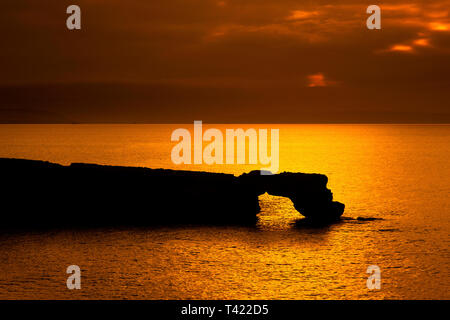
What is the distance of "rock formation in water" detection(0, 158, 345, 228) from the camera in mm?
39281

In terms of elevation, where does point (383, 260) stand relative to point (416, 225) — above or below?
below

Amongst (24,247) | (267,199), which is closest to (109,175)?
(24,247)

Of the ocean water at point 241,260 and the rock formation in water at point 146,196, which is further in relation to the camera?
the rock formation in water at point 146,196

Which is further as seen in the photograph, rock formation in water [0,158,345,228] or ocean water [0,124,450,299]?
rock formation in water [0,158,345,228]

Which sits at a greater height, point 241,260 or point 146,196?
point 146,196

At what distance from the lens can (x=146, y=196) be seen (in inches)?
1578

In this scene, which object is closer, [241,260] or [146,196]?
[241,260]

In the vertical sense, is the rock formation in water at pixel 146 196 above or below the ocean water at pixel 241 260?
above

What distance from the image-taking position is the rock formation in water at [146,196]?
39.3m

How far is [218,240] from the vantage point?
3331 cm

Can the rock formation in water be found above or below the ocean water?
above
